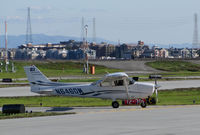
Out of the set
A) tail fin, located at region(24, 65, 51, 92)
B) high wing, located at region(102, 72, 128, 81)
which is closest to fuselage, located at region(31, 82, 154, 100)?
tail fin, located at region(24, 65, 51, 92)

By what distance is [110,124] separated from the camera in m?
26.1

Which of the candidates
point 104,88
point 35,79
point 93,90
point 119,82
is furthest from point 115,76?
point 35,79

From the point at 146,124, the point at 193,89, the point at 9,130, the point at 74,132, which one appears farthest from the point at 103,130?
the point at 193,89

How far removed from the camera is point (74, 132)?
2306 cm

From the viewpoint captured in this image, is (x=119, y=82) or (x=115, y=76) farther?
(x=119, y=82)

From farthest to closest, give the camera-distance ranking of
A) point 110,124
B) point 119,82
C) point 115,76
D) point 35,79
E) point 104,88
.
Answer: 1. point 35,79
2. point 104,88
3. point 119,82
4. point 115,76
5. point 110,124

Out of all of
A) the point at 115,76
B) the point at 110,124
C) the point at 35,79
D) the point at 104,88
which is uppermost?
the point at 115,76

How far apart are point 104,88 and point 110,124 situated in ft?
39.2

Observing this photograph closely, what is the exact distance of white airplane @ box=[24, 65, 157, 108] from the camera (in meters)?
37.4

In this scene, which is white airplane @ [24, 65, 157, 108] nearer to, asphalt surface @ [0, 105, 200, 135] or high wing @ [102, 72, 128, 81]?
high wing @ [102, 72, 128, 81]

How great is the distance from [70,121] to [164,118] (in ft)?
18.8

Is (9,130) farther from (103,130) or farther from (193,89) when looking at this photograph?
(193,89)

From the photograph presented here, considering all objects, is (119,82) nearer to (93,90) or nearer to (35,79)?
(93,90)

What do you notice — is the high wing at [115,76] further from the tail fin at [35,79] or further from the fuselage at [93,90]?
the tail fin at [35,79]
